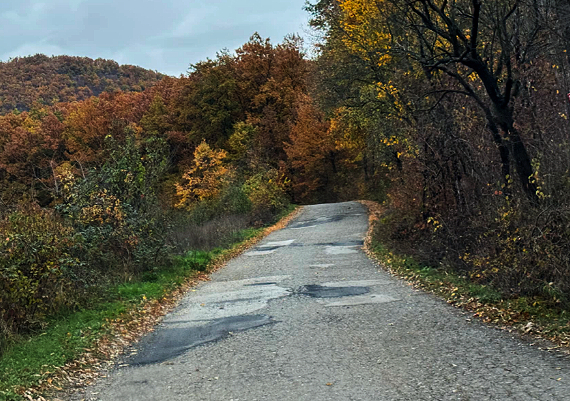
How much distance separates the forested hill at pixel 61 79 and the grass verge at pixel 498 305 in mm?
90092

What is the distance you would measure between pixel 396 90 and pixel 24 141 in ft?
182

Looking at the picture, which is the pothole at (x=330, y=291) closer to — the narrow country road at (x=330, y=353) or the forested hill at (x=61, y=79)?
the narrow country road at (x=330, y=353)

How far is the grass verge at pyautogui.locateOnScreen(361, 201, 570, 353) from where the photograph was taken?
6609 millimetres

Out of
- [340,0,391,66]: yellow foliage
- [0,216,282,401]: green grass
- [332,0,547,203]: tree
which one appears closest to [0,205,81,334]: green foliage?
[0,216,282,401]: green grass

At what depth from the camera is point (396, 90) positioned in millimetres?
15727

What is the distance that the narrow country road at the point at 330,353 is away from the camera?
5332mm

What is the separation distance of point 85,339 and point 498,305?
5957mm

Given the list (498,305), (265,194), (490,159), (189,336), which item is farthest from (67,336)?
(265,194)

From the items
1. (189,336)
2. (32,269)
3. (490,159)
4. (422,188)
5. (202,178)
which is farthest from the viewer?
(202,178)

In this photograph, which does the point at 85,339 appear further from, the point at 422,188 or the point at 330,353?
the point at 422,188

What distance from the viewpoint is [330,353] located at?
678 cm

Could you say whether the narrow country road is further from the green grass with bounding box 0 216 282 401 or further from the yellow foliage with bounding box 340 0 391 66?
the yellow foliage with bounding box 340 0 391 66

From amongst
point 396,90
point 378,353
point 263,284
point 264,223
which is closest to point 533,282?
point 378,353

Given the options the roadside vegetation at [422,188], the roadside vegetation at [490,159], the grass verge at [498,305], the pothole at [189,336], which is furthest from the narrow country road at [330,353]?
the roadside vegetation at [490,159]
